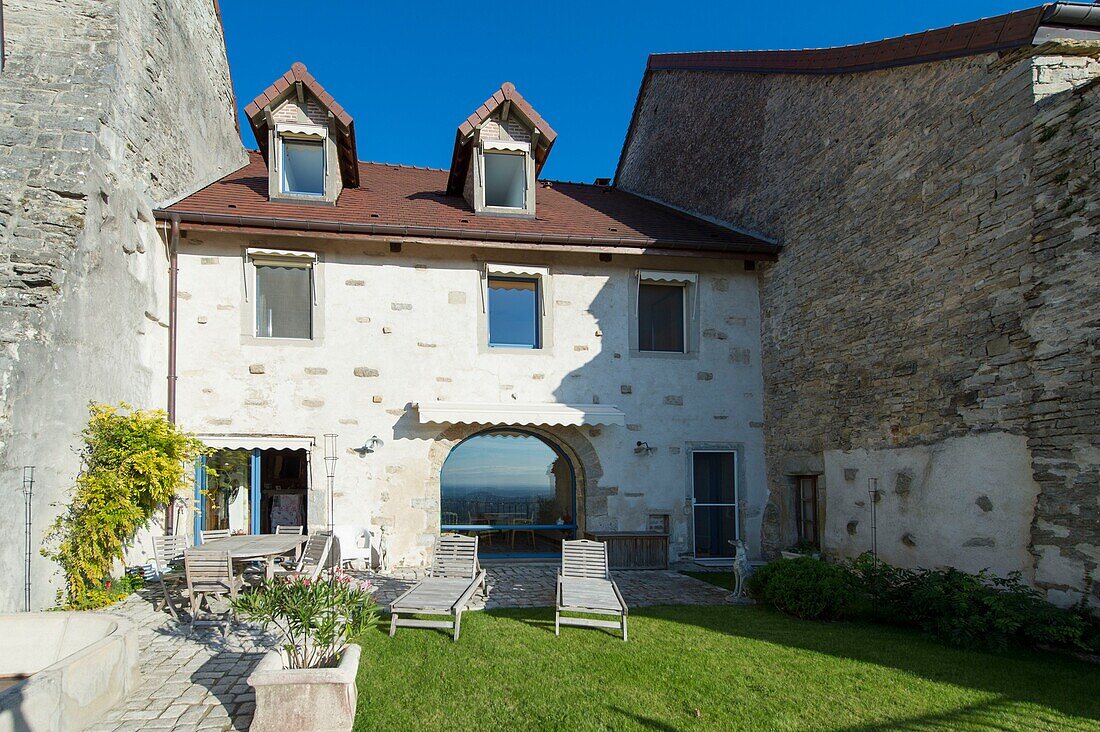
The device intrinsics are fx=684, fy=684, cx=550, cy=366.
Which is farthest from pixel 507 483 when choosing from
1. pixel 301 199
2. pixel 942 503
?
pixel 942 503

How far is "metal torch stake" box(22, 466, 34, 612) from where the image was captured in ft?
27.5

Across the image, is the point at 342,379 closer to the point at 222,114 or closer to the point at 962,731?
the point at 222,114

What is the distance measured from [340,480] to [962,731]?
10.0 metres

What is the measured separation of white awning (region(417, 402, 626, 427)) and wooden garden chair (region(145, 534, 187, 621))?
4.31 metres

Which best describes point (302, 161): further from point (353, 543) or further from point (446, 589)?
point (446, 589)

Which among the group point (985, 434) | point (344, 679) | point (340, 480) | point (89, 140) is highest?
point (89, 140)

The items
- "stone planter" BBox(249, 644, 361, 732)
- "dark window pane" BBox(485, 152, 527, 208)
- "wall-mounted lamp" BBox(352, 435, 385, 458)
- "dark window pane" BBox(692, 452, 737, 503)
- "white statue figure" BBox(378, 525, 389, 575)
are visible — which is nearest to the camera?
"stone planter" BBox(249, 644, 361, 732)

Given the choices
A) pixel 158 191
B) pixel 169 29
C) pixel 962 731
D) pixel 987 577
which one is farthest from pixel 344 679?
pixel 169 29

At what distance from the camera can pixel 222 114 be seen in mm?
16547

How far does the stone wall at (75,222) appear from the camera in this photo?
28.2 ft

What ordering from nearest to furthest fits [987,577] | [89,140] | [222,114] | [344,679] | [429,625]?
[344,679], [429,625], [987,577], [89,140], [222,114]

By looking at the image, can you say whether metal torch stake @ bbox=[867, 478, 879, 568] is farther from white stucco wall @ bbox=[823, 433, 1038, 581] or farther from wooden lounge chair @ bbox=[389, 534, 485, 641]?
wooden lounge chair @ bbox=[389, 534, 485, 641]

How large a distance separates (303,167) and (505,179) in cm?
418

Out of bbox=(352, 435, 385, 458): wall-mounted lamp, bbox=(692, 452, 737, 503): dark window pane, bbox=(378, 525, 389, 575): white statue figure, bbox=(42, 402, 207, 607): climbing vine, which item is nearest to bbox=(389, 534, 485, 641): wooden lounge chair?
bbox=(378, 525, 389, 575): white statue figure
